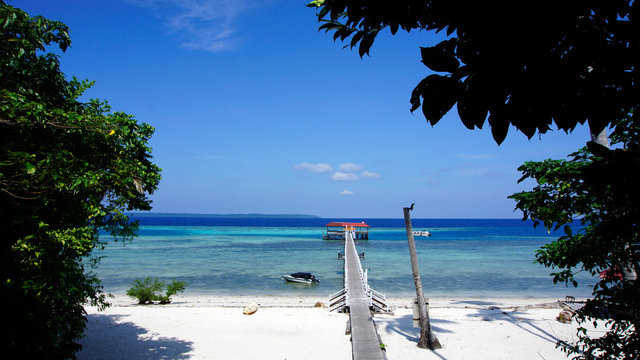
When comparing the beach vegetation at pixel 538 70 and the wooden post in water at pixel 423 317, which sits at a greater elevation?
the beach vegetation at pixel 538 70

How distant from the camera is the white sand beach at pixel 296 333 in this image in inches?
400

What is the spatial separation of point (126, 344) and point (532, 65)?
12.9m

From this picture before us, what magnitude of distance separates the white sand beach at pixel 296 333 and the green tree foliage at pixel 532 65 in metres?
9.92

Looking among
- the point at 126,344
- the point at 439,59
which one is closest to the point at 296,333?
the point at 126,344

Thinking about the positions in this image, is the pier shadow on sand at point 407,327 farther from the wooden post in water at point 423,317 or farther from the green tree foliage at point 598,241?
the green tree foliage at point 598,241

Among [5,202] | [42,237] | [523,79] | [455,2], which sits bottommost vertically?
[42,237]

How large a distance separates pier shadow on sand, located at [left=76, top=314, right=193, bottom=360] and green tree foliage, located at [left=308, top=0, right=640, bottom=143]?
10.8 meters

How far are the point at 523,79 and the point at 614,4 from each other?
1.43 feet

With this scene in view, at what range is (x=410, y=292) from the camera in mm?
23109

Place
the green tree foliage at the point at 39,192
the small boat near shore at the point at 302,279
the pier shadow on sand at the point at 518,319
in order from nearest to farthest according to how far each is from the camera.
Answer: the green tree foliage at the point at 39,192
the pier shadow on sand at the point at 518,319
the small boat near shore at the point at 302,279

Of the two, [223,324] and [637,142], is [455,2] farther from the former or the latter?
[223,324]

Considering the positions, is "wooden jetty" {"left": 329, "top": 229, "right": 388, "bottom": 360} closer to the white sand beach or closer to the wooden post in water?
the white sand beach

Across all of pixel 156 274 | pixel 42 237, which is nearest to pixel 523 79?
pixel 42 237

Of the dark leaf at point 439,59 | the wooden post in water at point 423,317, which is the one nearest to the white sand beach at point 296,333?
the wooden post in water at point 423,317
